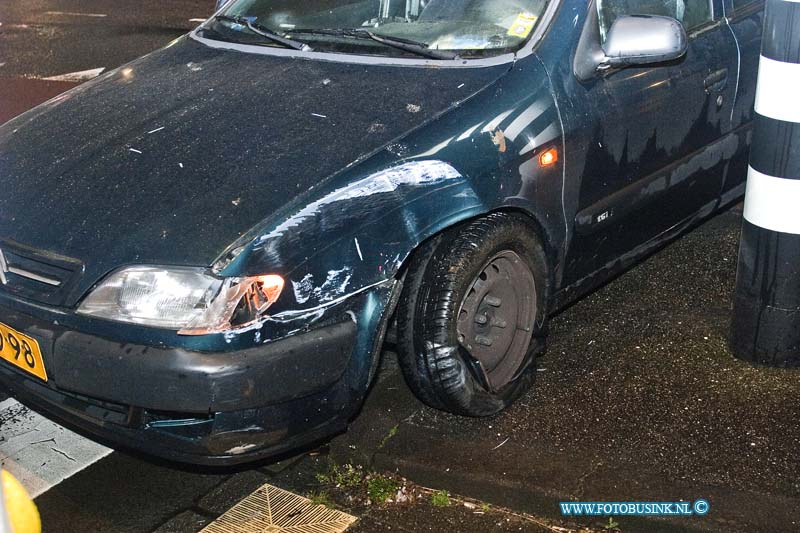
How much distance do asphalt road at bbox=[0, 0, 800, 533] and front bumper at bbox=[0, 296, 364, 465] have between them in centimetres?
38

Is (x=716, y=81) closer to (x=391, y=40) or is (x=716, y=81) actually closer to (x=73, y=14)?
(x=391, y=40)

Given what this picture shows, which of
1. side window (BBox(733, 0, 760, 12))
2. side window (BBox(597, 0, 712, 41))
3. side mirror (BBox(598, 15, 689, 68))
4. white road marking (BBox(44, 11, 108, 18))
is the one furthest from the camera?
white road marking (BBox(44, 11, 108, 18))

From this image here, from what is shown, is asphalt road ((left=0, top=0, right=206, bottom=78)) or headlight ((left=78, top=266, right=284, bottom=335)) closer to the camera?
headlight ((left=78, top=266, right=284, bottom=335))

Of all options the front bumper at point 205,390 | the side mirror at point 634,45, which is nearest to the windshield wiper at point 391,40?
the side mirror at point 634,45

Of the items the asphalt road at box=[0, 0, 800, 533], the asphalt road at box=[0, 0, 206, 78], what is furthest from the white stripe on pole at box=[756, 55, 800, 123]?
the asphalt road at box=[0, 0, 206, 78]

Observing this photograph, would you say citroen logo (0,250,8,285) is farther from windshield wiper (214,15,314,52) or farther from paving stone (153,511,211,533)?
windshield wiper (214,15,314,52)

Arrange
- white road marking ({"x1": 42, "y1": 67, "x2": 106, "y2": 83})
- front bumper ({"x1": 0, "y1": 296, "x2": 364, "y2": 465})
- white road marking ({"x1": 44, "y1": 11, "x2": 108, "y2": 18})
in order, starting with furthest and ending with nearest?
white road marking ({"x1": 44, "y1": 11, "x2": 108, "y2": 18})
white road marking ({"x1": 42, "y1": 67, "x2": 106, "y2": 83})
front bumper ({"x1": 0, "y1": 296, "x2": 364, "y2": 465})

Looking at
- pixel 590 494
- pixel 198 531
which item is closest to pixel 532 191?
pixel 590 494

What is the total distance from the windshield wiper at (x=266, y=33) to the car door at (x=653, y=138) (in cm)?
110

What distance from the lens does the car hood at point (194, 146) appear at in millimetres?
3230

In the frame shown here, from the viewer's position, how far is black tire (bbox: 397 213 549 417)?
355 centimetres

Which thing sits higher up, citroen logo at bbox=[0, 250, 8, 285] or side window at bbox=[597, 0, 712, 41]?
side window at bbox=[597, 0, 712, 41]

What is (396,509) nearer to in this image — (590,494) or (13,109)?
(590,494)

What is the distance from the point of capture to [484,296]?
3.79 m
